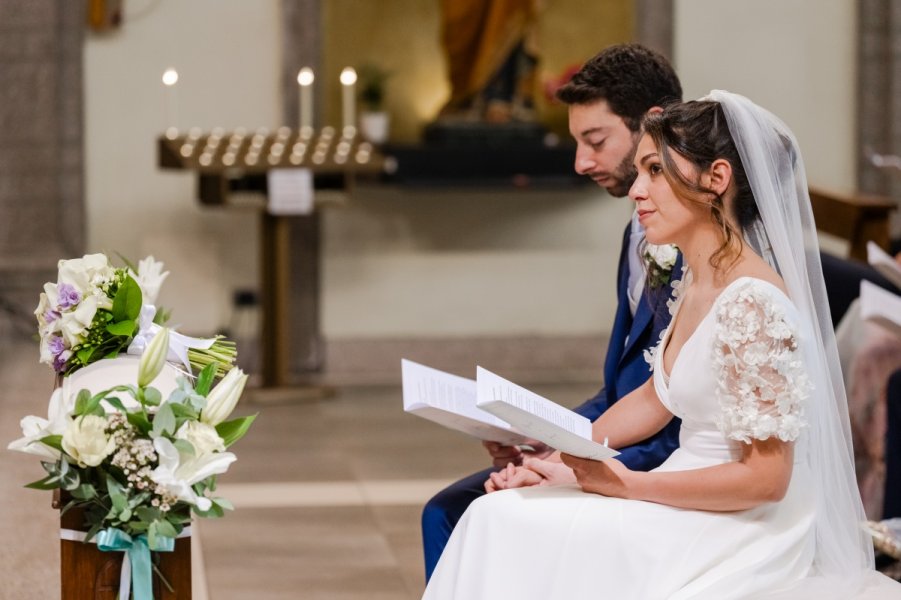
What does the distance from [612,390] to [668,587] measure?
0.94 metres

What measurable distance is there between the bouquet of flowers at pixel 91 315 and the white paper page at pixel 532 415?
58 cm

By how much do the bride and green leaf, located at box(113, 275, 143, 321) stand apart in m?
0.74

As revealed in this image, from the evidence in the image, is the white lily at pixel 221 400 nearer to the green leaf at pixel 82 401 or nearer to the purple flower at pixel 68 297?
the green leaf at pixel 82 401

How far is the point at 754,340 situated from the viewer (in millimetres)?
2523

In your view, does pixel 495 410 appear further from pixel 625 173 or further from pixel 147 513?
pixel 625 173

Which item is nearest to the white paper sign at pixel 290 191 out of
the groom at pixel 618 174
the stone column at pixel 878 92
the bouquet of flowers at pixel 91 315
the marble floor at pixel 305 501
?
the marble floor at pixel 305 501

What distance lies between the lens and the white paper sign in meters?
7.95

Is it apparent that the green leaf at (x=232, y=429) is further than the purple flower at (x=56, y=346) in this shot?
No

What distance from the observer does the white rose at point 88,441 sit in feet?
7.54

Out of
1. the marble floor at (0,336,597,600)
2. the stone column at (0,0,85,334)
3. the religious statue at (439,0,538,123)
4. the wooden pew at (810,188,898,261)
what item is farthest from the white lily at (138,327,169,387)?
the religious statue at (439,0,538,123)

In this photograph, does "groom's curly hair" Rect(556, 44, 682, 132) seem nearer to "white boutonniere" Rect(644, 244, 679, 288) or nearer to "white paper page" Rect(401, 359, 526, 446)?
"white boutonniere" Rect(644, 244, 679, 288)

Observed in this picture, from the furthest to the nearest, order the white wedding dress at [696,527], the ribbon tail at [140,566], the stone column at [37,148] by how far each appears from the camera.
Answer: the stone column at [37,148], the white wedding dress at [696,527], the ribbon tail at [140,566]

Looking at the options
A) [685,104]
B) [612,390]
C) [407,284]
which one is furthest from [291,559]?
[407,284]

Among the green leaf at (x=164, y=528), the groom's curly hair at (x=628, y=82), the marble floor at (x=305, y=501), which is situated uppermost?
the groom's curly hair at (x=628, y=82)
